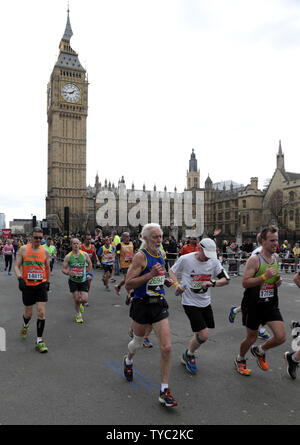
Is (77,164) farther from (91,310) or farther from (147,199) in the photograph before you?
(91,310)

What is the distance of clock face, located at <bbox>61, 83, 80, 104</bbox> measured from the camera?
79625mm

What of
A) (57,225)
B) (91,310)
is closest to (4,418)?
(91,310)

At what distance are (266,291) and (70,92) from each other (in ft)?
281

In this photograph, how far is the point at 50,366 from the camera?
4.51m

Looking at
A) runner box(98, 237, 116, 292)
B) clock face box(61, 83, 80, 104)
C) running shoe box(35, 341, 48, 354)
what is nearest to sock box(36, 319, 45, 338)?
running shoe box(35, 341, 48, 354)

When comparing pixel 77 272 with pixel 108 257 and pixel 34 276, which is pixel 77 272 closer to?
pixel 34 276

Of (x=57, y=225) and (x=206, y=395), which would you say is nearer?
(x=206, y=395)

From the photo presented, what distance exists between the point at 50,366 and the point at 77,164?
267 feet

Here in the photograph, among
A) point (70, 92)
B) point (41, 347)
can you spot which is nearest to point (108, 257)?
point (41, 347)

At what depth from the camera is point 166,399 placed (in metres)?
3.37

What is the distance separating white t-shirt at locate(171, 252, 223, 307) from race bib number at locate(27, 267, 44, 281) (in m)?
2.32

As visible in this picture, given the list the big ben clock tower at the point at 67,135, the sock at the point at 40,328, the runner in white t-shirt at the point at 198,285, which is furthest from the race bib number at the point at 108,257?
the big ben clock tower at the point at 67,135

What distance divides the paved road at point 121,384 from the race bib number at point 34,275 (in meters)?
1.12

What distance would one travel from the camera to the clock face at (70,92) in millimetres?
79625
